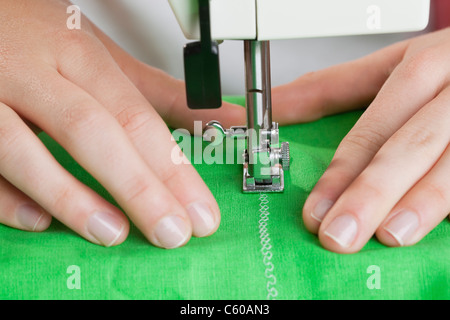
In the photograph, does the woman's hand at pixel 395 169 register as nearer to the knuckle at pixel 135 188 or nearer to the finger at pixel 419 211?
the finger at pixel 419 211

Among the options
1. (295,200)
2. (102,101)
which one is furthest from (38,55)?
(295,200)

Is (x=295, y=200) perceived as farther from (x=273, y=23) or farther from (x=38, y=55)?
(x=38, y=55)

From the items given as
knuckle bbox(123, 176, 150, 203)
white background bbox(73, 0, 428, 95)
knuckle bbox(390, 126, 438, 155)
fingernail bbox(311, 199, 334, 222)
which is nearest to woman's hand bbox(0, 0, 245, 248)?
knuckle bbox(123, 176, 150, 203)

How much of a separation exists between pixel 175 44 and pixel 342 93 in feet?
1.49

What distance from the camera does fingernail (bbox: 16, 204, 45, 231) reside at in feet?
2.21

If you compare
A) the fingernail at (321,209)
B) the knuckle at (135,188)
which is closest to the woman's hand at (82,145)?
the knuckle at (135,188)

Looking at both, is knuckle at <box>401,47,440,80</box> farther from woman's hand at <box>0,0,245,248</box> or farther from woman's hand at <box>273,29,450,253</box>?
woman's hand at <box>0,0,245,248</box>

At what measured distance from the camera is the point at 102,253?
2.01 ft

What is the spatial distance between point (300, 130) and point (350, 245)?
364 mm

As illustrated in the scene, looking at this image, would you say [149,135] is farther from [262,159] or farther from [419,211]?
[419,211]

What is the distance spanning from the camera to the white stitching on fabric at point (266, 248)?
57 centimetres

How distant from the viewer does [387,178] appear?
0.63m

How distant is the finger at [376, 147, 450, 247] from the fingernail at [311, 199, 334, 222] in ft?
0.19
